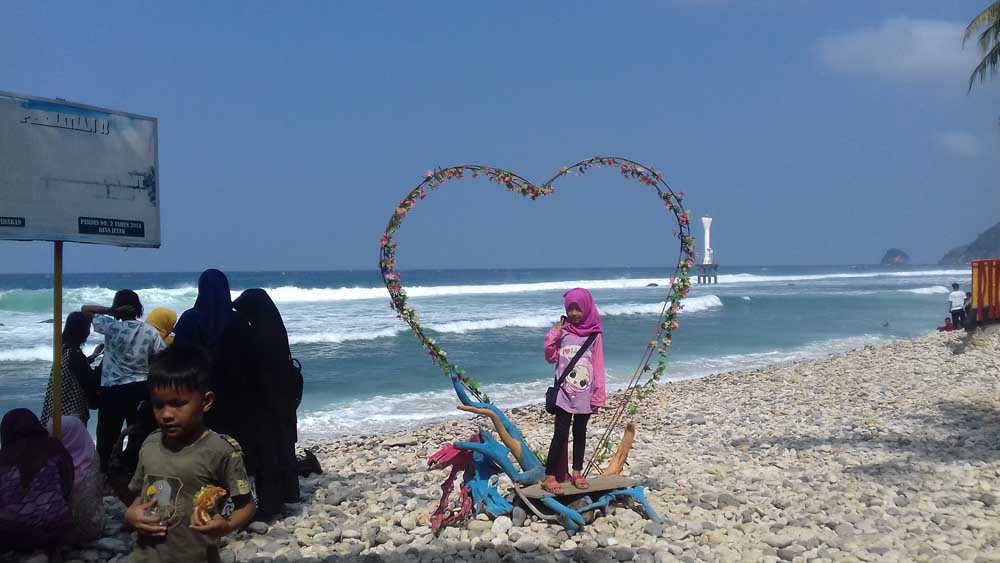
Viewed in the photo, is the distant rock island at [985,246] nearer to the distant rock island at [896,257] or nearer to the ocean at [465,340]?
the distant rock island at [896,257]

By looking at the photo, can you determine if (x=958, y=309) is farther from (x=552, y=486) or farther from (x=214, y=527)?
(x=214, y=527)

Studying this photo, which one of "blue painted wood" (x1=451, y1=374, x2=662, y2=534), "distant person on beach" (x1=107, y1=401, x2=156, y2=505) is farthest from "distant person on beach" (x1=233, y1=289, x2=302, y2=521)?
"blue painted wood" (x1=451, y1=374, x2=662, y2=534)

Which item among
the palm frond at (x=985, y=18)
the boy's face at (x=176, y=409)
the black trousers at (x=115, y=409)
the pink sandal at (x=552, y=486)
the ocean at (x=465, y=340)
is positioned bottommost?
the ocean at (x=465, y=340)

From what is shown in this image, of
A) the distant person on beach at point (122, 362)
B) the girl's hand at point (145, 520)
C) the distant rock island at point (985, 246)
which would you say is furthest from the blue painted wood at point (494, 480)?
the distant rock island at point (985, 246)

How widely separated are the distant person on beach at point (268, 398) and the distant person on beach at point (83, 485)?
95 cm

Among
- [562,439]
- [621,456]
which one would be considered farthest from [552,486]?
[621,456]

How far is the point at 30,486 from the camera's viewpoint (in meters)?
4.27

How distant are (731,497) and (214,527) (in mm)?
4392

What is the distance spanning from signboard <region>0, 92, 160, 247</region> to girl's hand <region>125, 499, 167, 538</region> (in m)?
2.09

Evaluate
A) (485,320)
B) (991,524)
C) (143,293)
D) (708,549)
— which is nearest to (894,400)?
(991,524)

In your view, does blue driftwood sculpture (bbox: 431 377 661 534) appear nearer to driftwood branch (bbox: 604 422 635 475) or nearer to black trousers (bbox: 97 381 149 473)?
driftwood branch (bbox: 604 422 635 475)

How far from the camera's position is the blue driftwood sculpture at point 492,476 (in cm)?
530

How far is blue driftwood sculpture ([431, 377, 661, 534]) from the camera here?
17.4 feet

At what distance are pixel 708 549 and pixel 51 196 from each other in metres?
4.58
